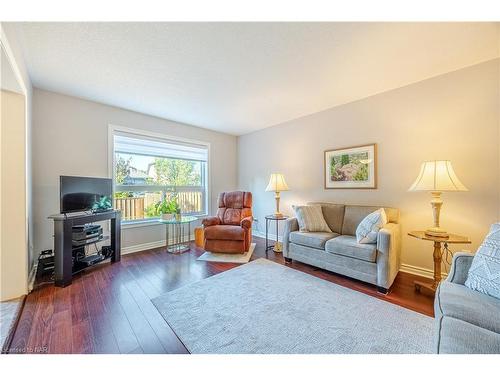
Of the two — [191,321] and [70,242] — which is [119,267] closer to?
[70,242]

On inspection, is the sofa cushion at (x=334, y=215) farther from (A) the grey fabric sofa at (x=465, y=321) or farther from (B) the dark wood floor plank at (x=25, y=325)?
(B) the dark wood floor plank at (x=25, y=325)

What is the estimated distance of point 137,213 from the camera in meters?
3.46

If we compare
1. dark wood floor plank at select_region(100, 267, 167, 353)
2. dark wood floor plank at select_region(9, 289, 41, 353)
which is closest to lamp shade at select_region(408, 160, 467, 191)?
dark wood floor plank at select_region(100, 267, 167, 353)

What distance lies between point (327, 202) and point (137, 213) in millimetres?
3279

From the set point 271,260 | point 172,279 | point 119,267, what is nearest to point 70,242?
point 119,267

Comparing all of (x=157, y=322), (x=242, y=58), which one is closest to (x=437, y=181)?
(x=242, y=58)

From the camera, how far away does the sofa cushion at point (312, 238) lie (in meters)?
2.50

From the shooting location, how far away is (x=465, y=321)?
94 centimetres

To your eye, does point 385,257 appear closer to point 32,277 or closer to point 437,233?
point 437,233

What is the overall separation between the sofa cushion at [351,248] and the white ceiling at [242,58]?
1.92 m

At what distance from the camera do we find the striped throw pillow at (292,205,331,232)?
281 centimetres

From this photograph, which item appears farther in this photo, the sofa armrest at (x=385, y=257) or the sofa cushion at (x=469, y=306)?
the sofa armrest at (x=385, y=257)

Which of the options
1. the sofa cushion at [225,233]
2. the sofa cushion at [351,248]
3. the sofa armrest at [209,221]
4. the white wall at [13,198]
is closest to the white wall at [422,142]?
the sofa cushion at [351,248]

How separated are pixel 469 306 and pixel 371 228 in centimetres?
119
